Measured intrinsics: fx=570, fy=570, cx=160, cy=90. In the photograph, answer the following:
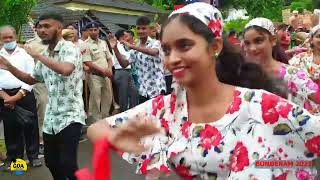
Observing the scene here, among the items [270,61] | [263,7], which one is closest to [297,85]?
[270,61]

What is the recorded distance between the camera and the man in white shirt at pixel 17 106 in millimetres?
6929

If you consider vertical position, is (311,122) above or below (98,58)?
above

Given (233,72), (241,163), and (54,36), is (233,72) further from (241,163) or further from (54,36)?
(54,36)

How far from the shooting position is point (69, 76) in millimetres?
5141

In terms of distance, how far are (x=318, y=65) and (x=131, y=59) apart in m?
3.63

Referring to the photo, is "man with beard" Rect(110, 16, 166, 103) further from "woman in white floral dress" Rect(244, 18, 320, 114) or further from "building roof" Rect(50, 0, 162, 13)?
"building roof" Rect(50, 0, 162, 13)

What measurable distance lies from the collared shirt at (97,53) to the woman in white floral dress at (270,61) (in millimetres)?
5469

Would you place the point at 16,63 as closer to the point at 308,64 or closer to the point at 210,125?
the point at 308,64

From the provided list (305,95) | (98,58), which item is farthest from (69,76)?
(98,58)

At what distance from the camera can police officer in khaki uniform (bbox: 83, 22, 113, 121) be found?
371 inches

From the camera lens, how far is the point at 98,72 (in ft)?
31.3

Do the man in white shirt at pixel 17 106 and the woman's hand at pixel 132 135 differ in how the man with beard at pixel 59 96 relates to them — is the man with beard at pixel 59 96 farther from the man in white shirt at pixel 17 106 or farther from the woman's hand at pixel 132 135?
the woman's hand at pixel 132 135

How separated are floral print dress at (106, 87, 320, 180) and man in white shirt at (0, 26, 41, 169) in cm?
489

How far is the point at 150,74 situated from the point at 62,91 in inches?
123
